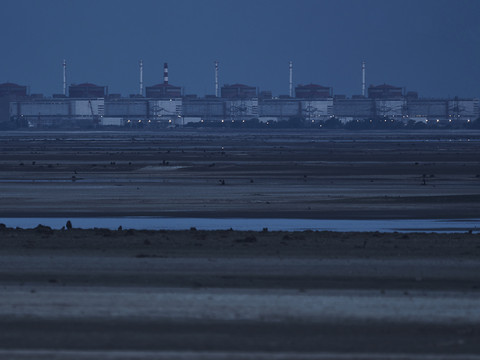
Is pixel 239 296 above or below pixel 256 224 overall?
above

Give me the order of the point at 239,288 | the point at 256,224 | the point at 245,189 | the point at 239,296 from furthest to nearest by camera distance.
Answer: the point at 245,189, the point at 256,224, the point at 239,288, the point at 239,296

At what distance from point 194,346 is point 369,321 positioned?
2808mm

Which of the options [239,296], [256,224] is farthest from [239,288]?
[256,224]

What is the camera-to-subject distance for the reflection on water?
2555cm

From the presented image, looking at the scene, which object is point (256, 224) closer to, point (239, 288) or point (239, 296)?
point (239, 288)

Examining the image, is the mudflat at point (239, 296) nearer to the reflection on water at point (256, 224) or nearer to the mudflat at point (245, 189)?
the reflection on water at point (256, 224)

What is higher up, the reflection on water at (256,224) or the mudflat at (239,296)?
the mudflat at (239,296)

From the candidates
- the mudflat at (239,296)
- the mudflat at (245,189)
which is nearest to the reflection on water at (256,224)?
the mudflat at (245,189)

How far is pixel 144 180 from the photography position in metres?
46.2

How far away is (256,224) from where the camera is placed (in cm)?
2677

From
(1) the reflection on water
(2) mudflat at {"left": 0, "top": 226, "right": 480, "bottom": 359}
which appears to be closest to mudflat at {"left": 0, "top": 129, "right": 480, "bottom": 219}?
(1) the reflection on water

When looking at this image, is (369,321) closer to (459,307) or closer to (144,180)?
(459,307)

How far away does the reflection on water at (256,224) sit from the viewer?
83.8 feet

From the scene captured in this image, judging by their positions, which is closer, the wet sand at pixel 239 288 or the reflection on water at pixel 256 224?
the wet sand at pixel 239 288
